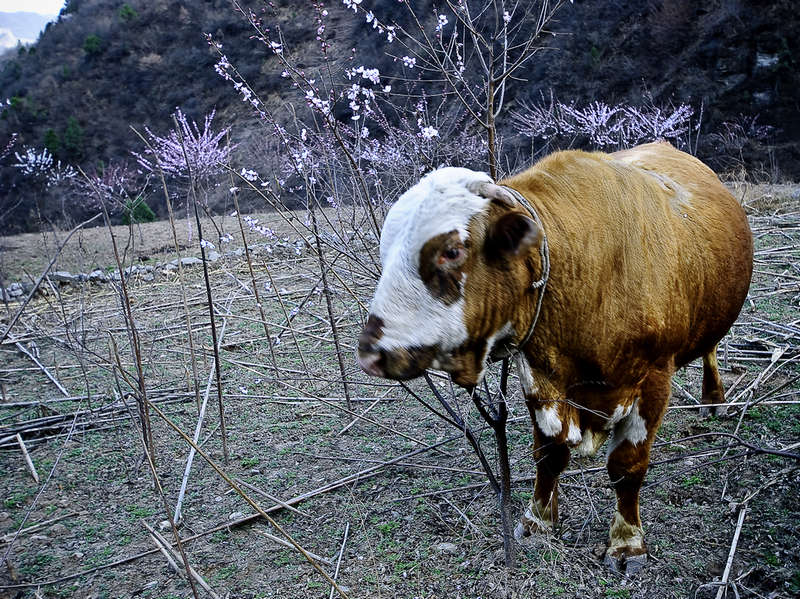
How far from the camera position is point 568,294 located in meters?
2.31

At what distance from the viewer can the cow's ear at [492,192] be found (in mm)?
2104

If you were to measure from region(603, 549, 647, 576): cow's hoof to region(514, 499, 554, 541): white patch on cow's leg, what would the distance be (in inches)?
12.4

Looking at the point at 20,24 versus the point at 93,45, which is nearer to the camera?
the point at 93,45

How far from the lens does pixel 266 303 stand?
289 inches

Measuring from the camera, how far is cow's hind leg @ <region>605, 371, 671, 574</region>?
2609mm

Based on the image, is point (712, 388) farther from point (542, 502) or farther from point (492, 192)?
point (492, 192)

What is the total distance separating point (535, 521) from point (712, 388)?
1661 millimetres

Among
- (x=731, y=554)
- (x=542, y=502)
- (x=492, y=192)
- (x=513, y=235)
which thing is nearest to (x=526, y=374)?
(x=513, y=235)

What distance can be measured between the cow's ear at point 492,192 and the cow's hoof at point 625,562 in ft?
5.40

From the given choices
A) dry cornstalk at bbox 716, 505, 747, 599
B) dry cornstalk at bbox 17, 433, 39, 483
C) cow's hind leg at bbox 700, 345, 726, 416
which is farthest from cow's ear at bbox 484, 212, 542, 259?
dry cornstalk at bbox 17, 433, 39, 483

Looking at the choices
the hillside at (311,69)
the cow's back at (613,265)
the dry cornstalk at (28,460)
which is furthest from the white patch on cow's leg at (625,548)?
the hillside at (311,69)

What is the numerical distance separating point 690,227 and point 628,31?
2256cm

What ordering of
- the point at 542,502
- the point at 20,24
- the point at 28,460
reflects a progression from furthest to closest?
the point at 20,24 < the point at 28,460 < the point at 542,502

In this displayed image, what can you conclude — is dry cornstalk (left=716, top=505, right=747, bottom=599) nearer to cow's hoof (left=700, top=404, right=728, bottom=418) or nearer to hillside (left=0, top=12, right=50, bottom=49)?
cow's hoof (left=700, top=404, right=728, bottom=418)
